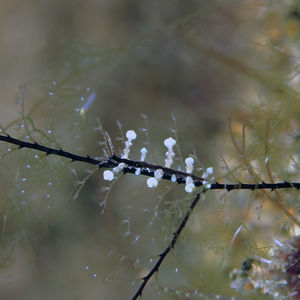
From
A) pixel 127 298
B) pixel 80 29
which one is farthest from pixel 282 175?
pixel 80 29

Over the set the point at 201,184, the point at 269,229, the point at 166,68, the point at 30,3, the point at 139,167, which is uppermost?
the point at 30,3

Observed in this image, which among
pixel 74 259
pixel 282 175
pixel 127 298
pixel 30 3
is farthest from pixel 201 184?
pixel 30 3

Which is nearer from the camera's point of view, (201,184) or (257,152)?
(201,184)

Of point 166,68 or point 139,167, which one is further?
point 166,68

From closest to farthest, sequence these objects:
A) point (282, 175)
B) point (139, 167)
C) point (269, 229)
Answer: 1. point (139, 167)
2. point (282, 175)
3. point (269, 229)

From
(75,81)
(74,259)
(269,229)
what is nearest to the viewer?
(269,229)

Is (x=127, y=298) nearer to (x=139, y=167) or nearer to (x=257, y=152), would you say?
(x=257, y=152)

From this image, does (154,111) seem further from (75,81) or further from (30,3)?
(30,3)

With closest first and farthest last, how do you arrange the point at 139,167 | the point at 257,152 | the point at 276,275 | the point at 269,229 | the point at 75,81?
the point at 139,167 → the point at 276,275 → the point at 257,152 → the point at 269,229 → the point at 75,81

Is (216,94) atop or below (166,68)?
below
